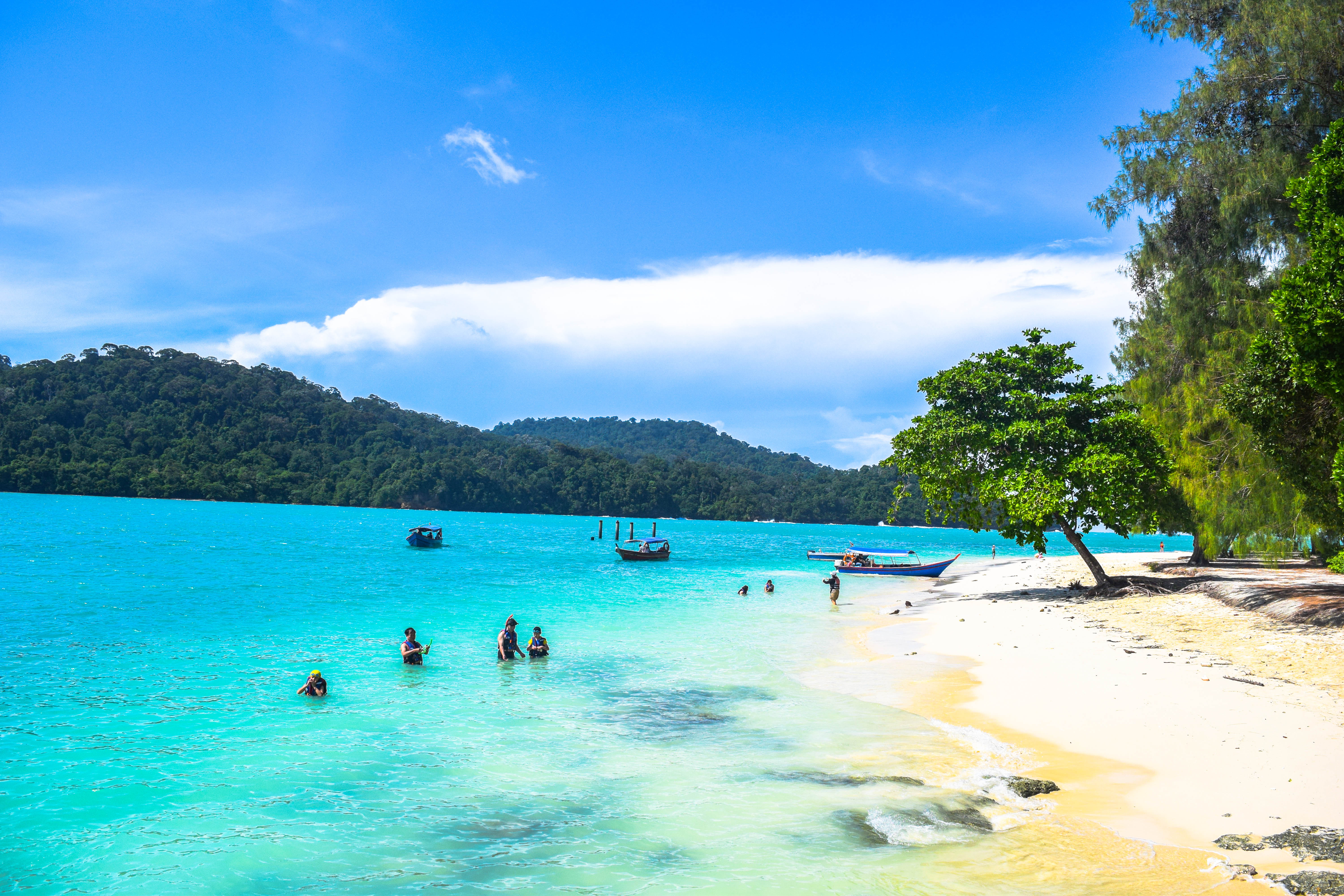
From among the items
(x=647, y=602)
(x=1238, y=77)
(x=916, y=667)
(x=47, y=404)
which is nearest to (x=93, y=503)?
(x=47, y=404)

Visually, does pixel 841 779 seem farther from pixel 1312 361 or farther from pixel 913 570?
pixel 913 570

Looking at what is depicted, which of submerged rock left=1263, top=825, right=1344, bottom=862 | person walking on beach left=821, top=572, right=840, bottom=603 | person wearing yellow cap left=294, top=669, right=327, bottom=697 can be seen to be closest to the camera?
submerged rock left=1263, top=825, right=1344, bottom=862

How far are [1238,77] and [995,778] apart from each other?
854 inches

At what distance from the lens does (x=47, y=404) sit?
131 m

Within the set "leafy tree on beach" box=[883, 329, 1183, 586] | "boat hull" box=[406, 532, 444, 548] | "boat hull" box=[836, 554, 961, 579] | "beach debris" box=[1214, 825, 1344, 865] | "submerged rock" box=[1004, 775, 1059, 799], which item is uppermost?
"leafy tree on beach" box=[883, 329, 1183, 586]

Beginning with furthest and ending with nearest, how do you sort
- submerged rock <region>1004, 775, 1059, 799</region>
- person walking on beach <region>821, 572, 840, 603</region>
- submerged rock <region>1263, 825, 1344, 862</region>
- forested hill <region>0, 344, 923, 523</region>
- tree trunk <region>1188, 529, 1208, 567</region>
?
forested hill <region>0, 344, 923, 523</region>, tree trunk <region>1188, 529, 1208, 567</region>, person walking on beach <region>821, 572, 840, 603</region>, submerged rock <region>1004, 775, 1059, 799</region>, submerged rock <region>1263, 825, 1344, 862</region>

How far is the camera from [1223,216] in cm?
2170

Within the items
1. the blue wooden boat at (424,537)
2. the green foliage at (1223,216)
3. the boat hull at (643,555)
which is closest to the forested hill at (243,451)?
the blue wooden boat at (424,537)

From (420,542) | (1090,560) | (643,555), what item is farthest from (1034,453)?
(420,542)

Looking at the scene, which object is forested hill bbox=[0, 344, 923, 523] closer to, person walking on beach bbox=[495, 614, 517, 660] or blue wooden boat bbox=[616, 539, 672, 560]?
blue wooden boat bbox=[616, 539, 672, 560]

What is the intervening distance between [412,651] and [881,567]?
37.9m

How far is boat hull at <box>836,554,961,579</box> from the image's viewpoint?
1983 inches

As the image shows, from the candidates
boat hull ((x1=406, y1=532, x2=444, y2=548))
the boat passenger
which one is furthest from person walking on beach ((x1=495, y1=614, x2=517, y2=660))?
boat hull ((x1=406, y1=532, x2=444, y2=548))

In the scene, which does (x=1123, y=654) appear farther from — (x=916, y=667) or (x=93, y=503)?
(x=93, y=503)
